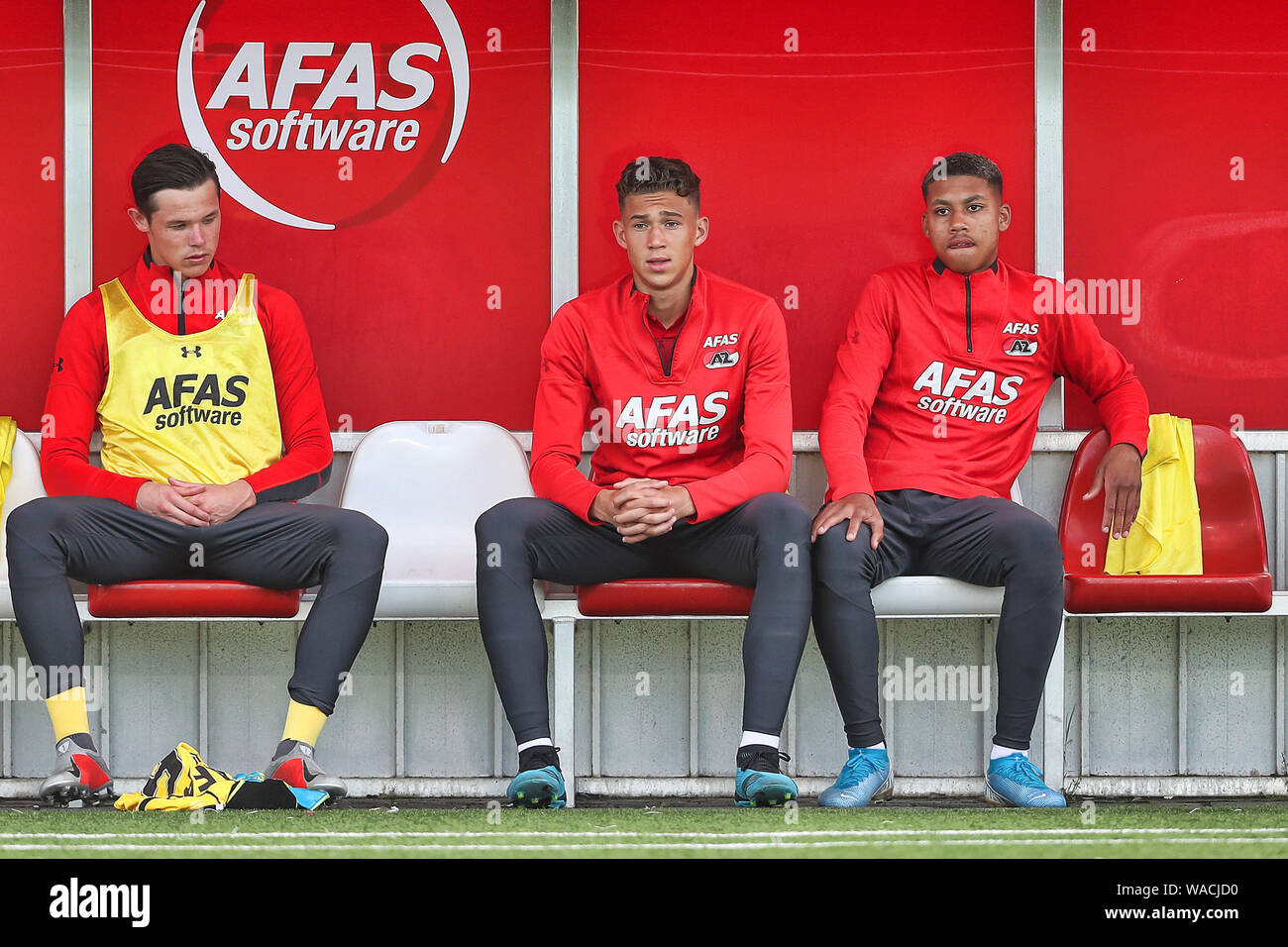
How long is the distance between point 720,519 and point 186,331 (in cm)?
143

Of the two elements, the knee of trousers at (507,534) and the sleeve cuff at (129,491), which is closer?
the knee of trousers at (507,534)

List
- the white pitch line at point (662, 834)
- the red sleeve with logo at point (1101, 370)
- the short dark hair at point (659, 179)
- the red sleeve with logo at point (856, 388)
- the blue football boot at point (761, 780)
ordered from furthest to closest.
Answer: the red sleeve with logo at point (1101, 370) < the short dark hair at point (659, 179) < the red sleeve with logo at point (856, 388) < the blue football boot at point (761, 780) < the white pitch line at point (662, 834)

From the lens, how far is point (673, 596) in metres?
3.18

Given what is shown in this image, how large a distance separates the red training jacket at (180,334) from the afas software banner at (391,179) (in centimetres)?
24

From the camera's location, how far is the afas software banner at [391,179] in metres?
3.93

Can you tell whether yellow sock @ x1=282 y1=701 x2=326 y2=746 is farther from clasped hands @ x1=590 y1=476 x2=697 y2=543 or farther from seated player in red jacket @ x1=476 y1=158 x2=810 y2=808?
clasped hands @ x1=590 y1=476 x2=697 y2=543

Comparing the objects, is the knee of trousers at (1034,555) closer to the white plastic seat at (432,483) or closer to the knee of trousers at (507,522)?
the knee of trousers at (507,522)

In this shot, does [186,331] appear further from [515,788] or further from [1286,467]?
[1286,467]

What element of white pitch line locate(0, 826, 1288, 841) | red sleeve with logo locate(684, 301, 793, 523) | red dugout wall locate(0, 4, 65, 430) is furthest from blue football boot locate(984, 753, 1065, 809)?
red dugout wall locate(0, 4, 65, 430)

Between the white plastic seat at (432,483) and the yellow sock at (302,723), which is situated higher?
the white plastic seat at (432,483)

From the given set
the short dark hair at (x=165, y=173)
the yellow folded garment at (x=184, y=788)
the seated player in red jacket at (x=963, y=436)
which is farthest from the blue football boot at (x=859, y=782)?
the short dark hair at (x=165, y=173)

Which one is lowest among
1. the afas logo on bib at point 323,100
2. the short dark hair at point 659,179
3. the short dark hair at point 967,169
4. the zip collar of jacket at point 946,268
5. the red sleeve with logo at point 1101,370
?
the red sleeve with logo at point 1101,370

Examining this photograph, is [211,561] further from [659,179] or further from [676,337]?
[659,179]

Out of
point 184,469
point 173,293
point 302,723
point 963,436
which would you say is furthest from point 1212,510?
point 173,293
